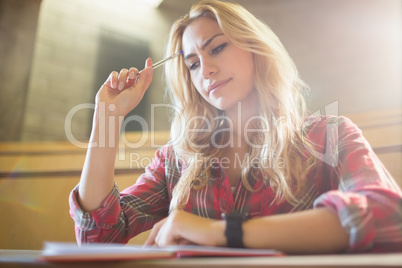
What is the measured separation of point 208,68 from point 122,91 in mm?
245

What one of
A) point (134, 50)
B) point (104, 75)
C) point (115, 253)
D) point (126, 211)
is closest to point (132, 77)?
point (126, 211)

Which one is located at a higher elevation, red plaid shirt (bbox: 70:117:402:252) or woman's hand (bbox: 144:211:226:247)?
red plaid shirt (bbox: 70:117:402:252)

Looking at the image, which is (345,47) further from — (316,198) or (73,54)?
(73,54)

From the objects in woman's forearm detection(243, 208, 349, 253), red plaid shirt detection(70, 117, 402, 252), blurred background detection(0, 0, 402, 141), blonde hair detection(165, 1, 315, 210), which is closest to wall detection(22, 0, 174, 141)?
blurred background detection(0, 0, 402, 141)

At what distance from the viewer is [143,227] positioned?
89 cm

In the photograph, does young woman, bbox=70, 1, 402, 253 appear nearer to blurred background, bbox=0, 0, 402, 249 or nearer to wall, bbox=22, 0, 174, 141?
blurred background, bbox=0, 0, 402, 249

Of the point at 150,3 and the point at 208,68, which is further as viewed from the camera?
the point at 150,3

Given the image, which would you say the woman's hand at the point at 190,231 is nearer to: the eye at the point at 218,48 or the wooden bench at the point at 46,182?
the eye at the point at 218,48

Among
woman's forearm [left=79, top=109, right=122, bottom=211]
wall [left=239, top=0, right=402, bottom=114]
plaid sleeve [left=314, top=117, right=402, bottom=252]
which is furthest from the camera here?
wall [left=239, top=0, right=402, bottom=114]

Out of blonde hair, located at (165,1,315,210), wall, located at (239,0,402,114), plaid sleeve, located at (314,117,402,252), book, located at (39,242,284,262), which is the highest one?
wall, located at (239,0,402,114)

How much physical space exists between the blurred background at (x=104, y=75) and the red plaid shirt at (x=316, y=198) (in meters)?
0.35

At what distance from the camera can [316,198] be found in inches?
29.8

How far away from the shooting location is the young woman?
50cm

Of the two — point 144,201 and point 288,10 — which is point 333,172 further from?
point 288,10
